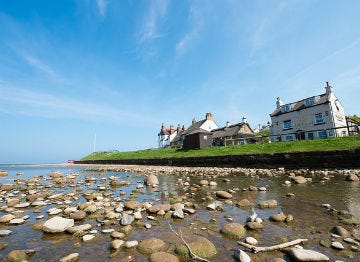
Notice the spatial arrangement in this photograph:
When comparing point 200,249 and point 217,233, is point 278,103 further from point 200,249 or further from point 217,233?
point 200,249

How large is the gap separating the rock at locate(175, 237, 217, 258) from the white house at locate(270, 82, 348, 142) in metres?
28.0

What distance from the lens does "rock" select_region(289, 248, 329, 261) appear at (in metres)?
3.75

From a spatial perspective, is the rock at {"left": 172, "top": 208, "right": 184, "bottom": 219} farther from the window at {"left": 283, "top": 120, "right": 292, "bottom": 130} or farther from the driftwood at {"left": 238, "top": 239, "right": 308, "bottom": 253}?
the window at {"left": 283, "top": 120, "right": 292, "bottom": 130}

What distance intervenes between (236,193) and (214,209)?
3.20m

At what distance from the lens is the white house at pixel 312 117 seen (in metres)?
32.5

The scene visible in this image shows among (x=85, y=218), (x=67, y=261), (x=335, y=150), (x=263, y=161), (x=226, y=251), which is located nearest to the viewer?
(x=67, y=261)

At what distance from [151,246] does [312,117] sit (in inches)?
1511

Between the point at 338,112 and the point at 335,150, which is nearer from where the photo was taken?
the point at 335,150

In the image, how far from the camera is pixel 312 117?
115ft

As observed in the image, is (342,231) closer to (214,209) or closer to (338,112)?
(214,209)

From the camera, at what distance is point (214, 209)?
734 centimetres

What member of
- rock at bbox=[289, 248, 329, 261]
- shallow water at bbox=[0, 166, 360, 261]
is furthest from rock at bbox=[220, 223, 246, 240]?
rock at bbox=[289, 248, 329, 261]

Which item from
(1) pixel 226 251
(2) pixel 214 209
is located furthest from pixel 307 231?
(2) pixel 214 209

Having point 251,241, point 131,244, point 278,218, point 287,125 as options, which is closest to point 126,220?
point 131,244
